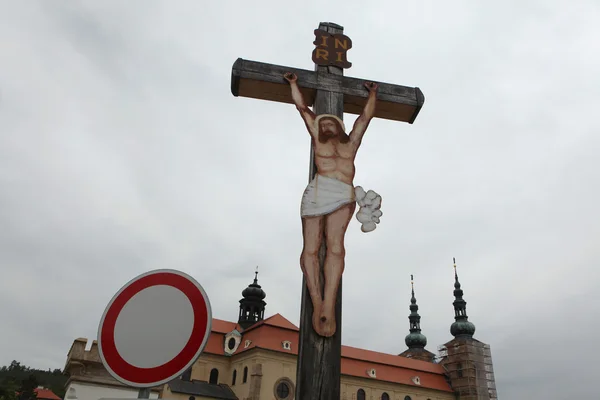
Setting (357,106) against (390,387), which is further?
(390,387)

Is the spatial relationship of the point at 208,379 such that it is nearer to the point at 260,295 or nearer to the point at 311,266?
the point at 260,295

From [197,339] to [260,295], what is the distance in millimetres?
48173

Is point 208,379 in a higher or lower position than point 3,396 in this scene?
higher

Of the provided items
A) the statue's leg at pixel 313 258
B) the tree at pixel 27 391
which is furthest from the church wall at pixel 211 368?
the statue's leg at pixel 313 258

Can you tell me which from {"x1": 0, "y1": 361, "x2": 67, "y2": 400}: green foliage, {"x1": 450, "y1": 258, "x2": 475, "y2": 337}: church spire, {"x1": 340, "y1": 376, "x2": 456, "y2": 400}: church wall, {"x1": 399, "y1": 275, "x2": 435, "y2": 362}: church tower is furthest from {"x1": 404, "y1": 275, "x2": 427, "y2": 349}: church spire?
{"x1": 0, "y1": 361, "x2": 67, "y2": 400}: green foliage

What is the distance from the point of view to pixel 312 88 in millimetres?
4570

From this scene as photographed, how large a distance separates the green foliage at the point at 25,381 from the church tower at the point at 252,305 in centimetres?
1819

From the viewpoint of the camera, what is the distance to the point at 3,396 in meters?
33.3

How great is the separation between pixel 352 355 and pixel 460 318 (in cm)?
2034

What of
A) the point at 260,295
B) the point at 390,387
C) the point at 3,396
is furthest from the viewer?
the point at 260,295

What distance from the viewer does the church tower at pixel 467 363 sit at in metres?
47.3

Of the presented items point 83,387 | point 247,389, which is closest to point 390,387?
point 247,389

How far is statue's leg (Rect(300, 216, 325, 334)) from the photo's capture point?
352cm

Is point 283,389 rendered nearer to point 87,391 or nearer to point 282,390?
point 282,390
